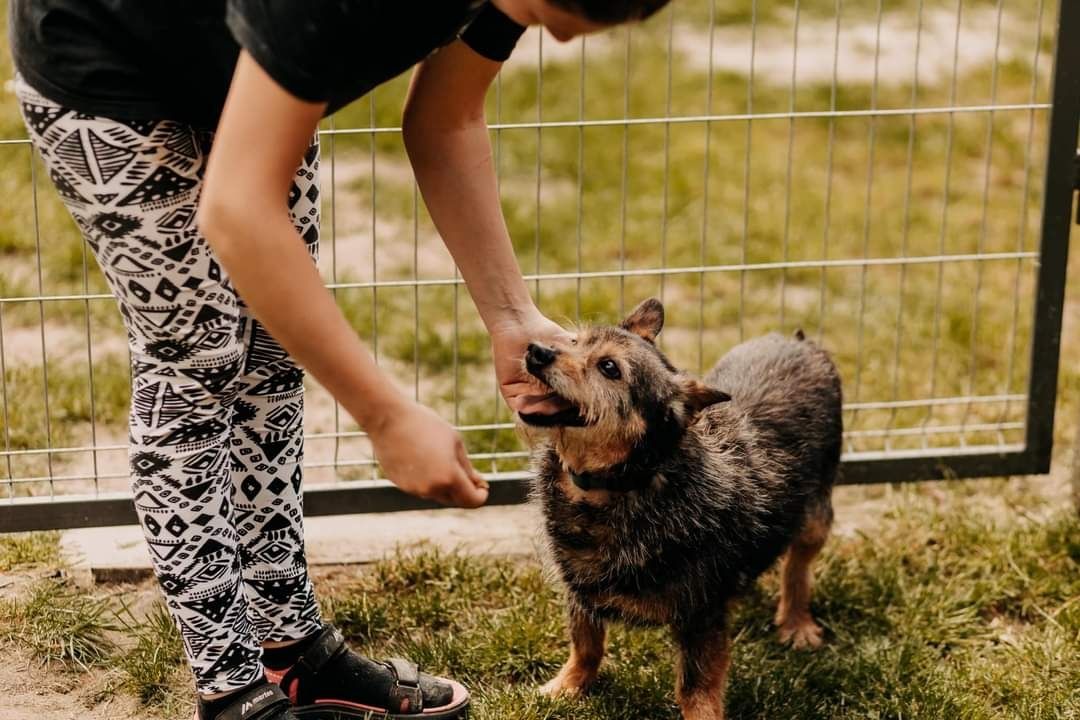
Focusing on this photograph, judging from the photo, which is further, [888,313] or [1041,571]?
[888,313]

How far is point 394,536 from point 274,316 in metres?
2.26

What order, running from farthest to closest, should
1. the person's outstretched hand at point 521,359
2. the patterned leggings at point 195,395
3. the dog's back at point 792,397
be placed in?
the dog's back at point 792,397, the person's outstretched hand at point 521,359, the patterned leggings at point 195,395

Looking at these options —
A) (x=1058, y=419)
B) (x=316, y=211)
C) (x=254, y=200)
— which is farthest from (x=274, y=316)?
(x=1058, y=419)

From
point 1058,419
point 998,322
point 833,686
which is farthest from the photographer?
point 998,322

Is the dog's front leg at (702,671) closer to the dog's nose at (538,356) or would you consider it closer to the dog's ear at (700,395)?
the dog's ear at (700,395)

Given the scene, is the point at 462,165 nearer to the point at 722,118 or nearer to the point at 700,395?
the point at 700,395

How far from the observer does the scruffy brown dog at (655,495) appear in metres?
2.92

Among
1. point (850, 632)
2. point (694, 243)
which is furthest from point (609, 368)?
point (694, 243)

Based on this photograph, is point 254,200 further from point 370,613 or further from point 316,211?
point 370,613

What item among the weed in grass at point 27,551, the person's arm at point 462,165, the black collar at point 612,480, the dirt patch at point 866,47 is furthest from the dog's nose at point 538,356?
the dirt patch at point 866,47

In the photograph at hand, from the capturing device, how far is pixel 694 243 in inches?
228

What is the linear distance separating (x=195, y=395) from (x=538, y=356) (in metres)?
0.72

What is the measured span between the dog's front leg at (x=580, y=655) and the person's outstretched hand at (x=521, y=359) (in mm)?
612

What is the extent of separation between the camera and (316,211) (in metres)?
2.64
